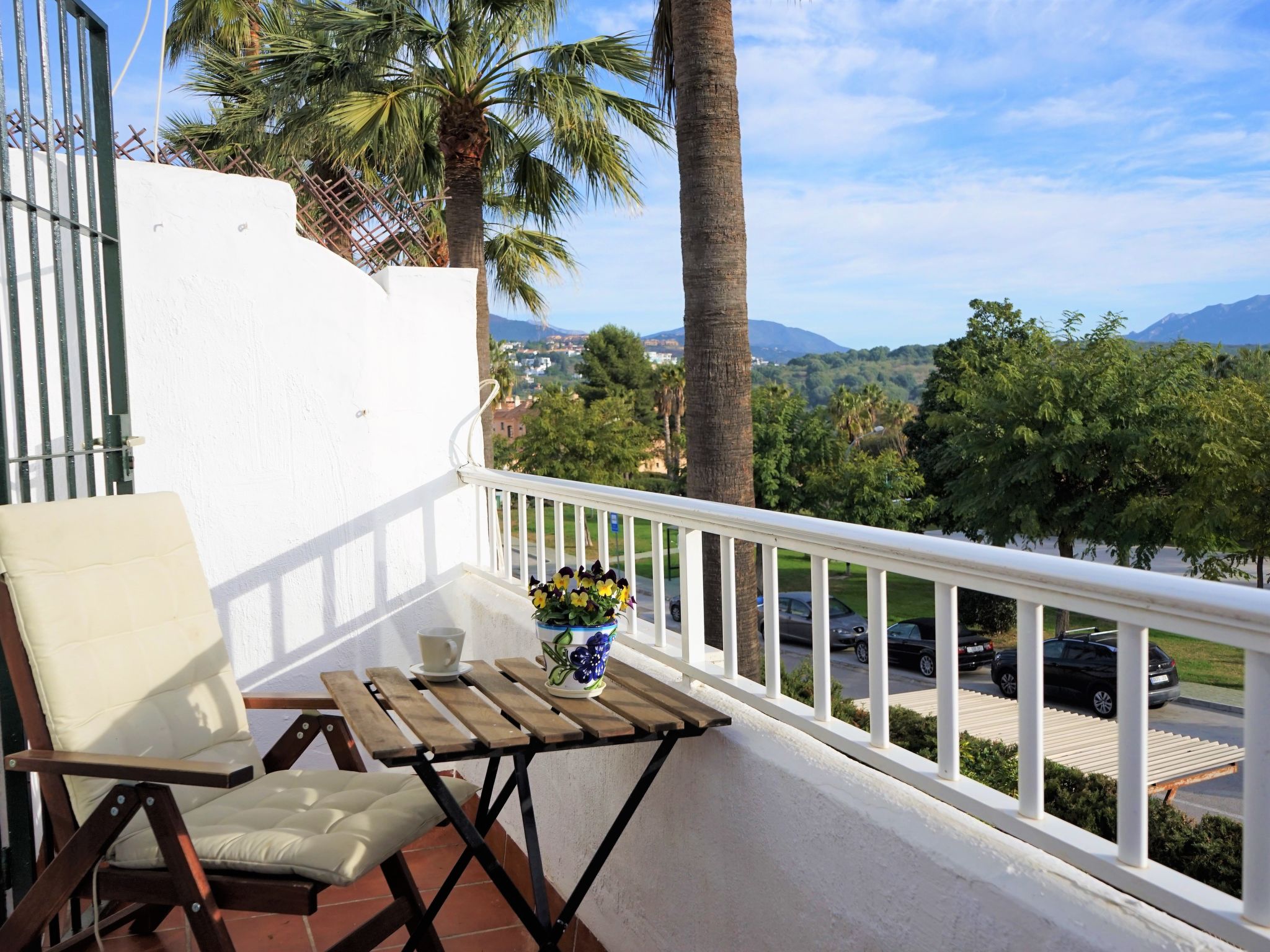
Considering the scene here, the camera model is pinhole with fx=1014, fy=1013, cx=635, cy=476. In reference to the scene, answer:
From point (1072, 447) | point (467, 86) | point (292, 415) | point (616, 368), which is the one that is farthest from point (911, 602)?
point (292, 415)

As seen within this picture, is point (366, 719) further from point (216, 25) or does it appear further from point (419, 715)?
point (216, 25)

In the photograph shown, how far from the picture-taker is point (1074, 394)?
84.8 ft

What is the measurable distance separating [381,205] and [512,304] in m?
12.3

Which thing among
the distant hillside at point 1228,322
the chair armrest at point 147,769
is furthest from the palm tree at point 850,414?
the distant hillside at point 1228,322

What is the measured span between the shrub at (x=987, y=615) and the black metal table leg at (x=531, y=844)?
25.1m

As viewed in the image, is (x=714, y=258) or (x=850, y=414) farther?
(x=850, y=414)

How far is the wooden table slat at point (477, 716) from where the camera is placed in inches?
77.0

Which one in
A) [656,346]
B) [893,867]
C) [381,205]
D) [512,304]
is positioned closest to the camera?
[893,867]

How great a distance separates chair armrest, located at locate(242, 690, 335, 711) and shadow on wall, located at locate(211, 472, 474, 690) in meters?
1.34

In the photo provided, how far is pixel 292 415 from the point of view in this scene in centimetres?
386

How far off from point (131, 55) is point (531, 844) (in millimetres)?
3037

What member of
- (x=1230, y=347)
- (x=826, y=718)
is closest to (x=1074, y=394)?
(x=826, y=718)

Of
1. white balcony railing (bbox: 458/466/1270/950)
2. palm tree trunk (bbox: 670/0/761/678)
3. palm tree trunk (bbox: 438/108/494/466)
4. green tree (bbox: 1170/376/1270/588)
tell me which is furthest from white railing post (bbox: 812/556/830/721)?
green tree (bbox: 1170/376/1270/588)

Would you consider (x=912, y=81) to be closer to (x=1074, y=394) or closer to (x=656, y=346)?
(x=656, y=346)
